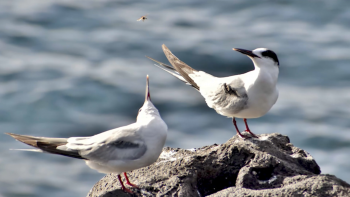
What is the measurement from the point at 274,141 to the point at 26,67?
8923 mm

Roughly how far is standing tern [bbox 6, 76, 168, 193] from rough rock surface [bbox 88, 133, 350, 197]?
0.68 ft

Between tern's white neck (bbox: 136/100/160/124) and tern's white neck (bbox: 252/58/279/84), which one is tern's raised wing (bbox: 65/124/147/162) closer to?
tern's white neck (bbox: 136/100/160/124)

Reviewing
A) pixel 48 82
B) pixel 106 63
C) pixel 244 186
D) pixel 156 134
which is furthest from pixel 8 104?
pixel 244 186

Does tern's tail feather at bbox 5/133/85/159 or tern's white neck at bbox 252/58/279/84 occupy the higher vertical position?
tern's white neck at bbox 252/58/279/84

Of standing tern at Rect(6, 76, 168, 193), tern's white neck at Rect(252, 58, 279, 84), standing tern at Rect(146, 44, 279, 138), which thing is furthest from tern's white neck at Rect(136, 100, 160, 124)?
tern's white neck at Rect(252, 58, 279, 84)

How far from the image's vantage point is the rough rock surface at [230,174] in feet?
15.0

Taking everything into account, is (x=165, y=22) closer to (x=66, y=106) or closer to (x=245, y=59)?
(x=245, y=59)

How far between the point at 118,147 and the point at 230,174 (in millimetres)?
1165

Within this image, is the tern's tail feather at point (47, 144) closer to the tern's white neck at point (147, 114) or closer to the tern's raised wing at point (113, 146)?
the tern's raised wing at point (113, 146)

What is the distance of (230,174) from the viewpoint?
5.03m

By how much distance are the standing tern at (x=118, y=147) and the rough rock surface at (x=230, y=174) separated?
0.68 ft

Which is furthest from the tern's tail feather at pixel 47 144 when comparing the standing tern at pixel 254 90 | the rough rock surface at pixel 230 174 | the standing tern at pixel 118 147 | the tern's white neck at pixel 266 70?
the tern's white neck at pixel 266 70

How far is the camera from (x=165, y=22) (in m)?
14.5

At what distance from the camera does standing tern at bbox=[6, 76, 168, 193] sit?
16.4 ft
